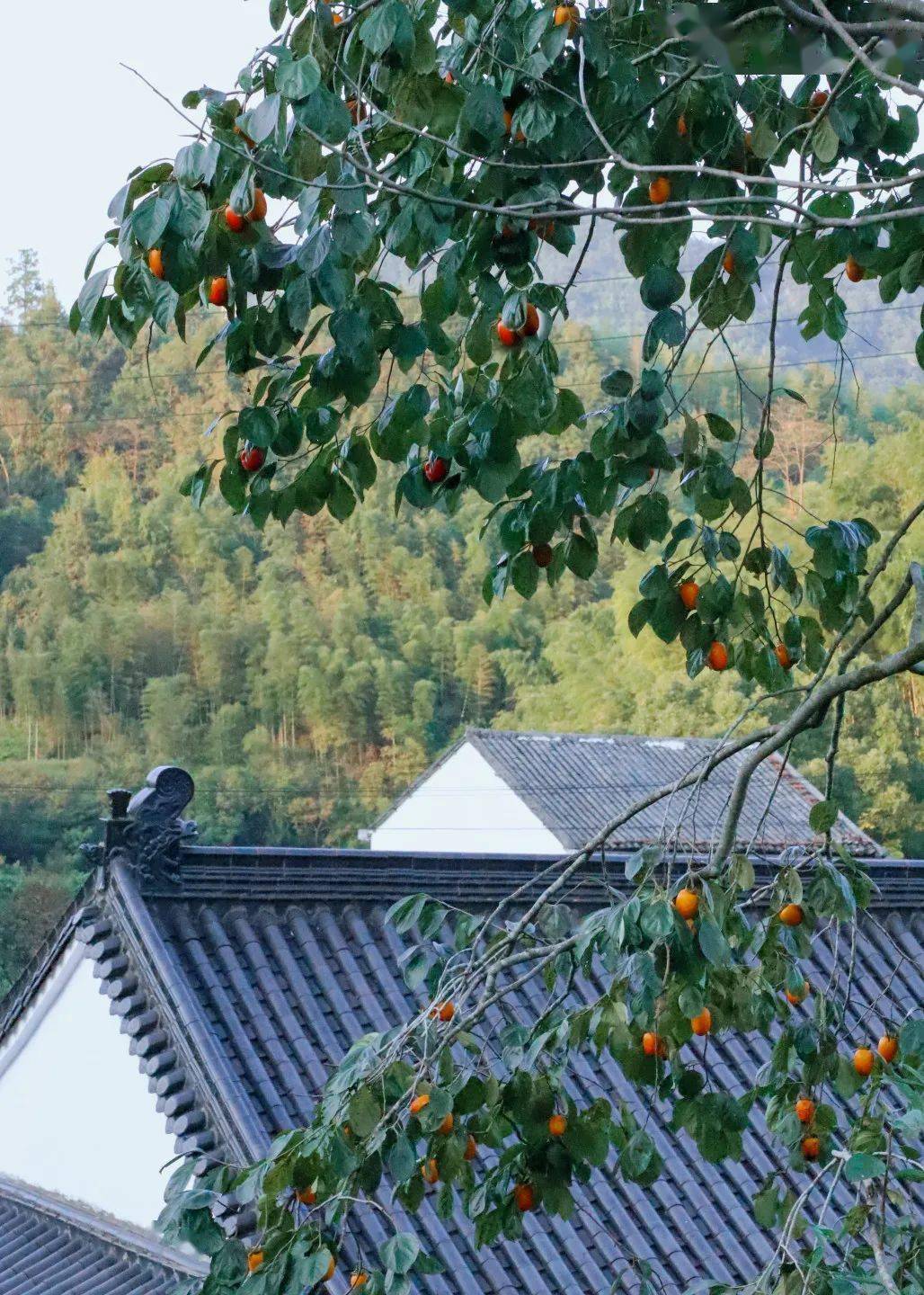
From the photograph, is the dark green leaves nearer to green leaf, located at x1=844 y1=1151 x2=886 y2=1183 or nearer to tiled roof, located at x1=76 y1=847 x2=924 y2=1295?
green leaf, located at x1=844 y1=1151 x2=886 y2=1183

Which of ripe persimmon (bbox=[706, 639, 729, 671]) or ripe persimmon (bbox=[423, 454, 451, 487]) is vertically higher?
ripe persimmon (bbox=[423, 454, 451, 487])

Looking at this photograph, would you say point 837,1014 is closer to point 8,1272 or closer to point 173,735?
point 8,1272

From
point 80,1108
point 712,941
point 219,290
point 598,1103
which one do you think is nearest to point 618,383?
point 219,290

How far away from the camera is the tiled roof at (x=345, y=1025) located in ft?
16.9

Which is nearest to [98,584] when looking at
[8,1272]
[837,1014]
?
[8,1272]

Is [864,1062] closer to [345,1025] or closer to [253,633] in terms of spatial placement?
[345,1025]

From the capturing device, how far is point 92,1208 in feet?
21.0

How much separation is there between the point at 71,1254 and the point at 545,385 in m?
5.13

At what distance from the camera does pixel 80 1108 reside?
21.1 feet

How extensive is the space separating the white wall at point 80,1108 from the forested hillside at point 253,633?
30.0 m

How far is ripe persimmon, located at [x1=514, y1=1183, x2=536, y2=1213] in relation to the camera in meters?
2.71

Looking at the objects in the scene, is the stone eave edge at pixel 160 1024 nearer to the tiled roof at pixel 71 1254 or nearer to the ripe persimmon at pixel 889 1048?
the tiled roof at pixel 71 1254

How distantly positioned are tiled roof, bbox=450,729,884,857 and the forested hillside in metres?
12.8

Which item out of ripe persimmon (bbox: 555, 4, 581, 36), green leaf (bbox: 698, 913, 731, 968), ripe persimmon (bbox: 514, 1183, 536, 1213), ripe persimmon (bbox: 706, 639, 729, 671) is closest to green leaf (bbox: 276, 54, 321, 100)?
ripe persimmon (bbox: 555, 4, 581, 36)
